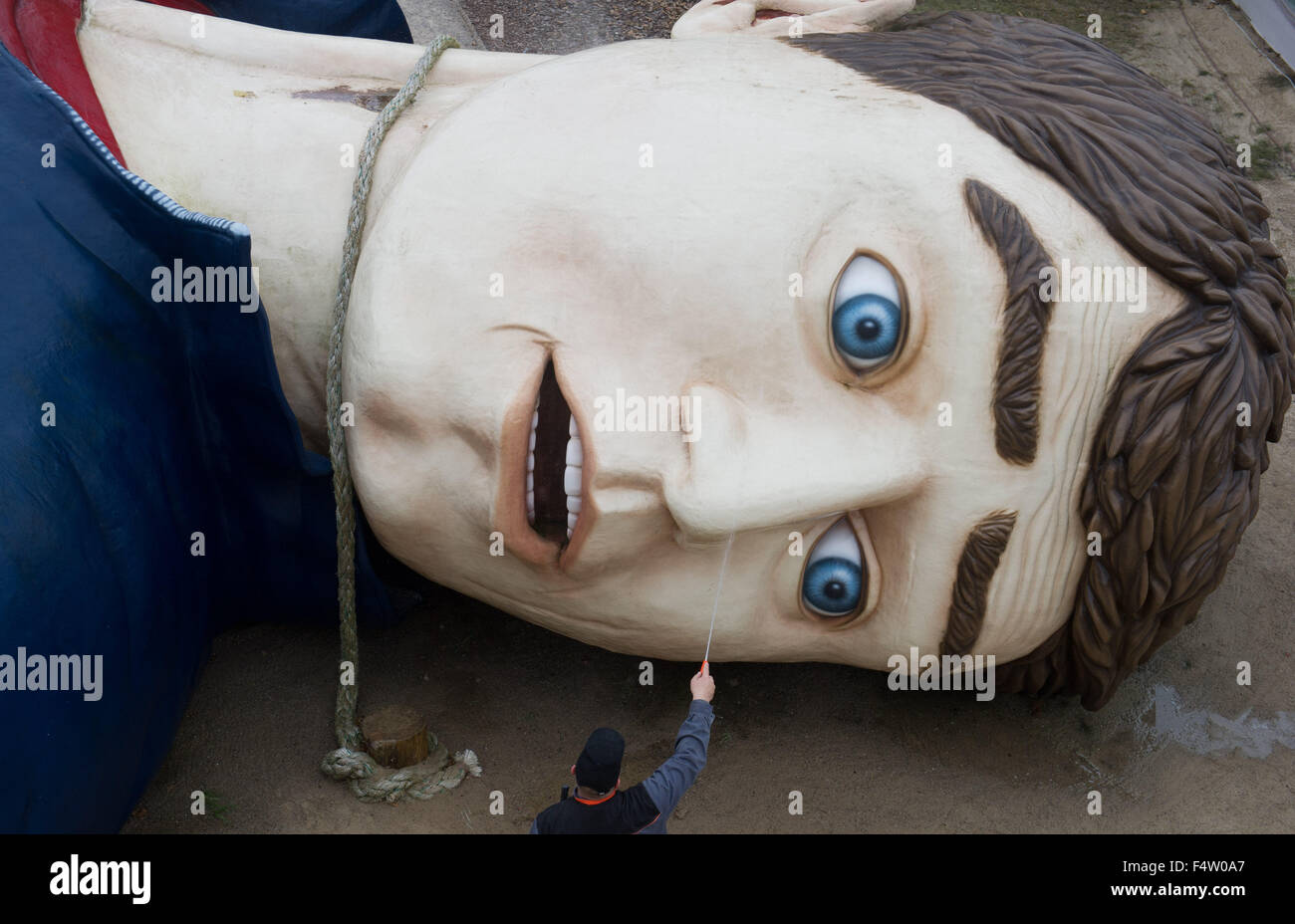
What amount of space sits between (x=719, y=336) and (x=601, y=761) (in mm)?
754

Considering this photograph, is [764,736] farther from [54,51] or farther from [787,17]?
[54,51]

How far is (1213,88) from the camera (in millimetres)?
5191

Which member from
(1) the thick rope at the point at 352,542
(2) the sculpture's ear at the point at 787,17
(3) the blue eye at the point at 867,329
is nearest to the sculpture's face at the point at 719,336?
(3) the blue eye at the point at 867,329

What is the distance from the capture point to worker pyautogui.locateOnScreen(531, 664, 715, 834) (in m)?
2.24

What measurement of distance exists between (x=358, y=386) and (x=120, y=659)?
627mm

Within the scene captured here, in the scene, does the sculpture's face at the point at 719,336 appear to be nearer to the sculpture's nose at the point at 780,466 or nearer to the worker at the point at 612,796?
the sculpture's nose at the point at 780,466

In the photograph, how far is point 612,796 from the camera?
2297 millimetres

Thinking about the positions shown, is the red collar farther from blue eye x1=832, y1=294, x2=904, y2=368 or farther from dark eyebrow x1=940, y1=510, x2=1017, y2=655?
dark eyebrow x1=940, y1=510, x2=1017, y2=655

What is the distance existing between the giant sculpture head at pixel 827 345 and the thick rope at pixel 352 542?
99 mm

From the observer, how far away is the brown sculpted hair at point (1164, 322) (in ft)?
7.22
